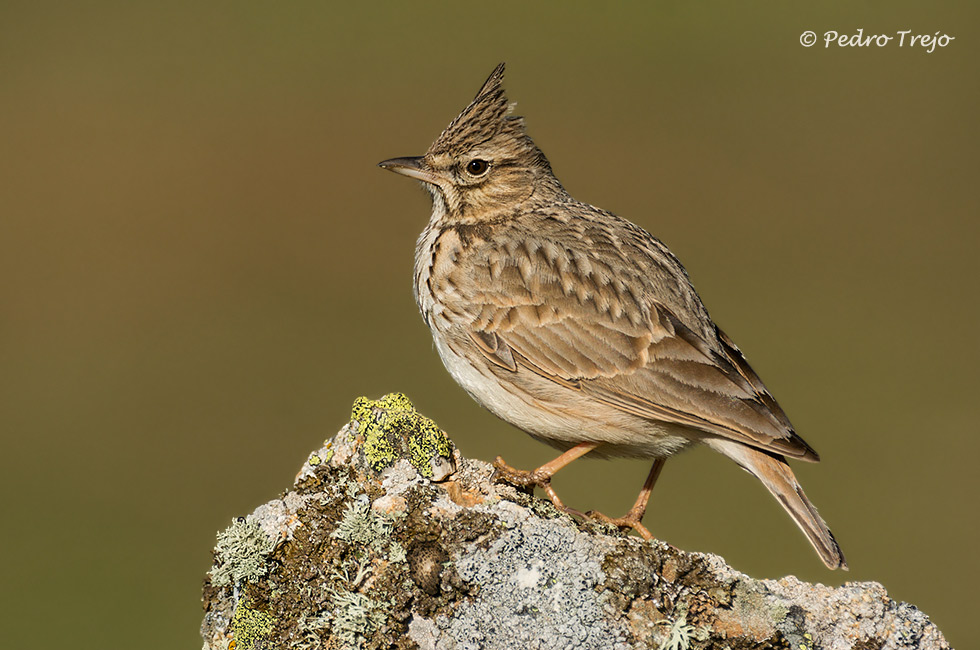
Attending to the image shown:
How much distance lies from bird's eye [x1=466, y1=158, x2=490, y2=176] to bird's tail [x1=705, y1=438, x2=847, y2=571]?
2122 millimetres

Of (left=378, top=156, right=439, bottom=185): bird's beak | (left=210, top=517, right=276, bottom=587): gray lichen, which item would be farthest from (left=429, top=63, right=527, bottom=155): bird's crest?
(left=210, top=517, right=276, bottom=587): gray lichen

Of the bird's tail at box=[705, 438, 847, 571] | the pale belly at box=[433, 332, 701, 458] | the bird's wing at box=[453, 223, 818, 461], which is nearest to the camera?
the bird's tail at box=[705, 438, 847, 571]

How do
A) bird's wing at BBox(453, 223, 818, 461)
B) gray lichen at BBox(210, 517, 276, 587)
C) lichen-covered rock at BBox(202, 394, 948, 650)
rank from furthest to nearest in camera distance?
bird's wing at BBox(453, 223, 818, 461)
gray lichen at BBox(210, 517, 276, 587)
lichen-covered rock at BBox(202, 394, 948, 650)

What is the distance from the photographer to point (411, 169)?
20.9 ft

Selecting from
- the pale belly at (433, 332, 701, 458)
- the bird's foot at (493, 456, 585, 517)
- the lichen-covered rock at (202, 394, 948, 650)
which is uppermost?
the pale belly at (433, 332, 701, 458)

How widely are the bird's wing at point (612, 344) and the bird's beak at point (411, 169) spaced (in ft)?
2.50

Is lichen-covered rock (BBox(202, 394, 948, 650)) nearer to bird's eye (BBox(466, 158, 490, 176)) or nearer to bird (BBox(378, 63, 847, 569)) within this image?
bird (BBox(378, 63, 847, 569))

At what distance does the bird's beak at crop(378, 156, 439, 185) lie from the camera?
636 centimetres

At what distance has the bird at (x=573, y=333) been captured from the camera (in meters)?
5.08

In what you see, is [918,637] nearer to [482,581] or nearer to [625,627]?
[625,627]

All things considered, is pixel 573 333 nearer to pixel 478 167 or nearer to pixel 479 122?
pixel 478 167

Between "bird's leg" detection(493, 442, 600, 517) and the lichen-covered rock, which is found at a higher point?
"bird's leg" detection(493, 442, 600, 517)

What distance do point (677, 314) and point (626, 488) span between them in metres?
8.51

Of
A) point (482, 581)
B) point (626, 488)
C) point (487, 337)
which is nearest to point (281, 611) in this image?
point (482, 581)
